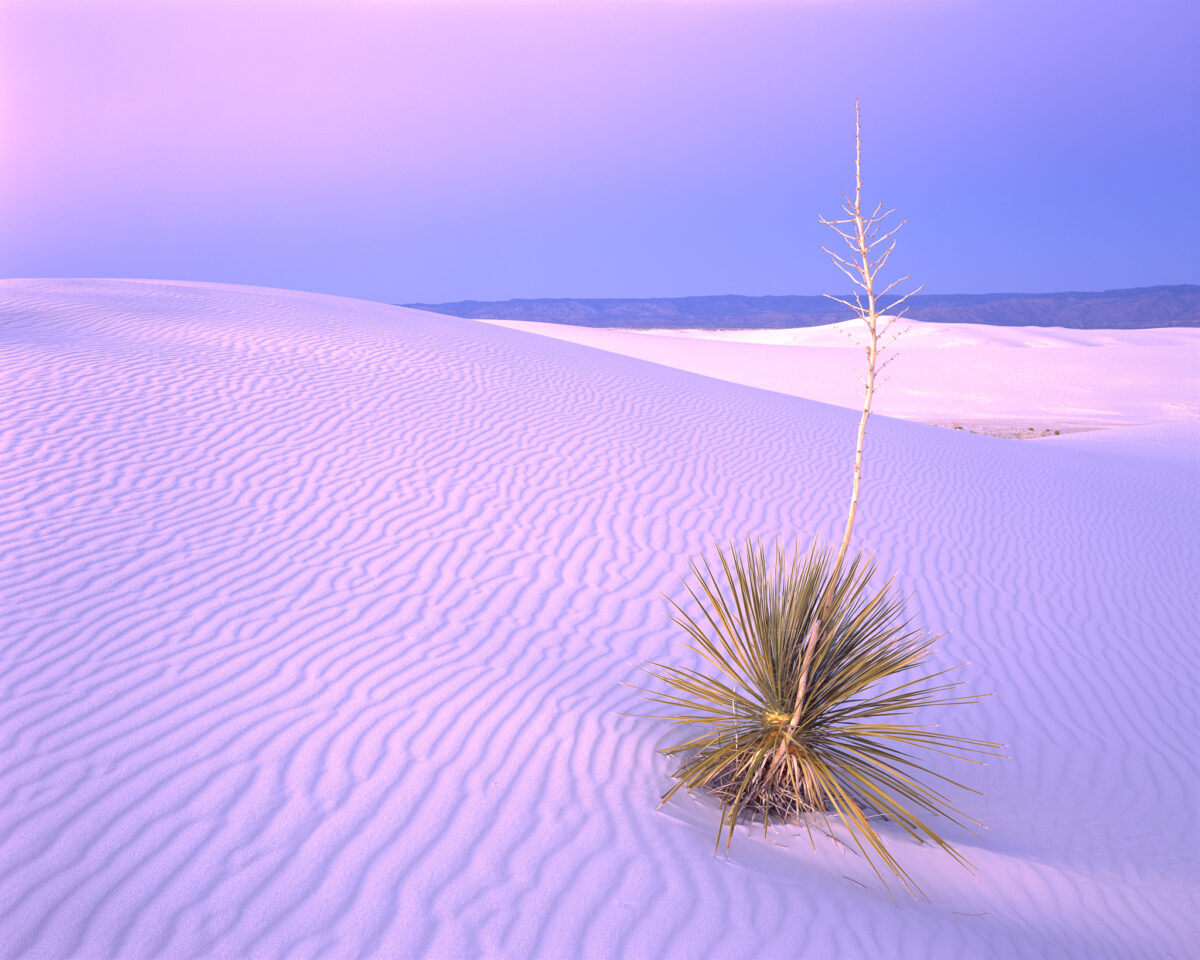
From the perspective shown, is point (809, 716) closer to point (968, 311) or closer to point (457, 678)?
point (457, 678)

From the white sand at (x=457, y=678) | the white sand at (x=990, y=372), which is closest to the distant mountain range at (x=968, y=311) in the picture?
the white sand at (x=990, y=372)

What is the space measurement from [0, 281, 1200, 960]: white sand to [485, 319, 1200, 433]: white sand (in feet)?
47.1

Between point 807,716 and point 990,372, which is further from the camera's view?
point 990,372

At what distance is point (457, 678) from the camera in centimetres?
488

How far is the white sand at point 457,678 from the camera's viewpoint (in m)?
3.32

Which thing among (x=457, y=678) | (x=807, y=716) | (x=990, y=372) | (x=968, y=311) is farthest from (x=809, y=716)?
(x=968, y=311)

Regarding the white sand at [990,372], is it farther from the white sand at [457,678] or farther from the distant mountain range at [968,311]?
the distant mountain range at [968,311]

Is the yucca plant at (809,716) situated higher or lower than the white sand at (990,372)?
higher

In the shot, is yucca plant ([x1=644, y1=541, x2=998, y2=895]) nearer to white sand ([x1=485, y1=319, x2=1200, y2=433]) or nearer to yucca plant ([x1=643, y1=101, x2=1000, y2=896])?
yucca plant ([x1=643, y1=101, x2=1000, y2=896])

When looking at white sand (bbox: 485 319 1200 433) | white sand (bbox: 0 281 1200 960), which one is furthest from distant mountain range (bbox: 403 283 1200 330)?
white sand (bbox: 0 281 1200 960)

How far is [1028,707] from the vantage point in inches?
221

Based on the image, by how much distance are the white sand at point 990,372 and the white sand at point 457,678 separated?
1435 cm

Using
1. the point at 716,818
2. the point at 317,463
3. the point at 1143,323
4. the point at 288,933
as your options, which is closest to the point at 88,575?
the point at 317,463

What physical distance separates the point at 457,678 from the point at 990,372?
35.6 m
